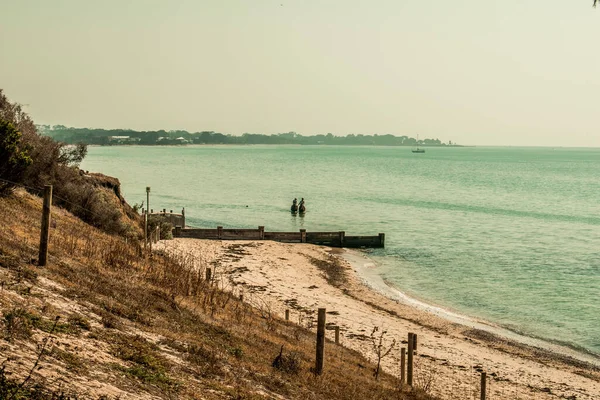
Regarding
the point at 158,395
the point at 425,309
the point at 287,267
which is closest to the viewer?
the point at 158,395

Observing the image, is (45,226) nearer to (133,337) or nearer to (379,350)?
(133,337)

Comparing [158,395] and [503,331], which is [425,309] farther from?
[158,395]

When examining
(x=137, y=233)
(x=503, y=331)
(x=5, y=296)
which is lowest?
(x=503, y=331)

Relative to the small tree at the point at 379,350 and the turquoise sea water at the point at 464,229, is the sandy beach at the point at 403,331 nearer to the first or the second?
the small tree at the point at 379,350

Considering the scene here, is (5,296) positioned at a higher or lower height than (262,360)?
higher

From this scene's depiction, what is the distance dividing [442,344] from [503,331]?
5297 millimetres

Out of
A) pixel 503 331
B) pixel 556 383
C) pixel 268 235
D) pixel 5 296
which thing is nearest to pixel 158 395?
pixel 5 296

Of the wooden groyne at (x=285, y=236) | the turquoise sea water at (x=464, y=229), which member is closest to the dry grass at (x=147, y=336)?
the turquoise sea water at (x=464, y=229)

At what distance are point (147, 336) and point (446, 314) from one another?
866 inches

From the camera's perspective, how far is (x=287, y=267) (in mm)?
37969

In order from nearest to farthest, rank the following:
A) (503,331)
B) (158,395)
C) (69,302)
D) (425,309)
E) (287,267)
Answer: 1. (158,395)
2. (69,302)
3. (503,331)
4. (425,309)
5. (287,267)

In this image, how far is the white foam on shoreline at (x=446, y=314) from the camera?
83.7ft

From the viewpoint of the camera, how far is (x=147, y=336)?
10.8 m

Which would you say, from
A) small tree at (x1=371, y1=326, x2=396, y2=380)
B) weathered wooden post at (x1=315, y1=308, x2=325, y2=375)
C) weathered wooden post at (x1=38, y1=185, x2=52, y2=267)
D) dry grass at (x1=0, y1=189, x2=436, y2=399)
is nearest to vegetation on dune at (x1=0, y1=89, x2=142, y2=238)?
dry grass at (x1=0, y1=189, x2=436, y2=399)
